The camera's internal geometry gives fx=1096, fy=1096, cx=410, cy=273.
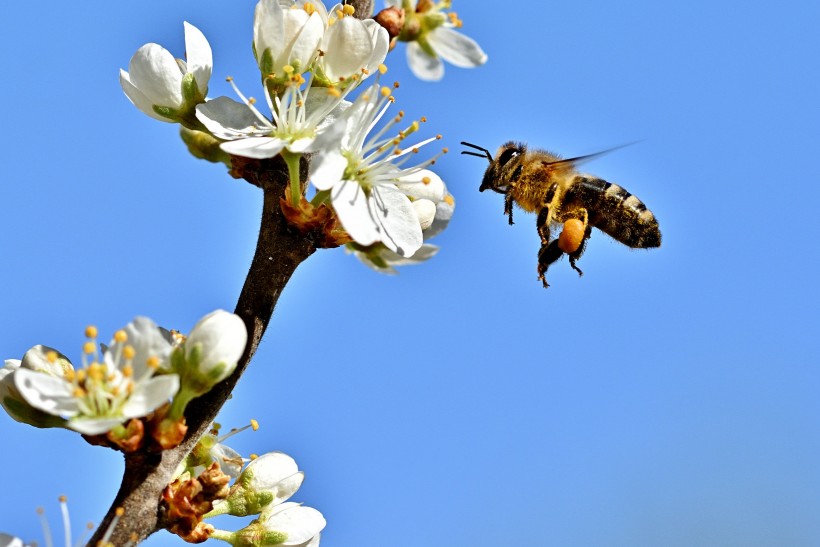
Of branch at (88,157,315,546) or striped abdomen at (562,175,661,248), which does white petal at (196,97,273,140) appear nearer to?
branch at (88,157,315,546)

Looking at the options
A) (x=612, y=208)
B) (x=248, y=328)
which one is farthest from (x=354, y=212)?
(x=612, y=208)

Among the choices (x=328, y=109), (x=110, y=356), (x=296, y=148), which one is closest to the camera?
(x=110, y=356)

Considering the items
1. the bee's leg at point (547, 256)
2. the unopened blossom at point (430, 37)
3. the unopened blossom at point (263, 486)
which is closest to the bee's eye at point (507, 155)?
the bee's leg at point (547, 256)

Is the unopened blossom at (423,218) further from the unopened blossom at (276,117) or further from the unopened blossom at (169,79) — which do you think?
the unopened blossom at (169,79)

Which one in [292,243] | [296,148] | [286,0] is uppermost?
[286,0]

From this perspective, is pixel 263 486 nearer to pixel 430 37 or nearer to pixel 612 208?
pixel 430 37

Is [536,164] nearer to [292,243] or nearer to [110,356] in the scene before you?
[292,243]

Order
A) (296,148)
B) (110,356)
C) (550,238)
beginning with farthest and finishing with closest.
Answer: (550,238) < (296,148) < (110,356)

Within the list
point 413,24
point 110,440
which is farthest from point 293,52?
point 110,440
